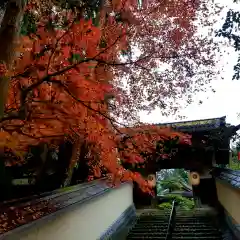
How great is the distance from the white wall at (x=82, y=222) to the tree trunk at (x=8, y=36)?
2.08m

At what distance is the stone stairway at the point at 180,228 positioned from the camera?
33.1ft

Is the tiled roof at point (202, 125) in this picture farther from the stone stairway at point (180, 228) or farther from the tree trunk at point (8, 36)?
the tree trunk at point (8, 36)

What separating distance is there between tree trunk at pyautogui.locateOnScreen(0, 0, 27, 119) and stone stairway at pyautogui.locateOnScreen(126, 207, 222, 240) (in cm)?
778

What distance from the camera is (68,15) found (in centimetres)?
855

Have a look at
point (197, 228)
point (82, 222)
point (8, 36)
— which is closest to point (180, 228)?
point (197, 228)

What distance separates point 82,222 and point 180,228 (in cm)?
571

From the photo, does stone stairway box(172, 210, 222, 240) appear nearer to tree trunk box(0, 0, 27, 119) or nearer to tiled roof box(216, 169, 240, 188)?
tiled roof box(216, 169, 240, 188)

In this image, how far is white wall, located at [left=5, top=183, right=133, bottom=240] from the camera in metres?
4.80

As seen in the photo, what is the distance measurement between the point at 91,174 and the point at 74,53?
5308mm

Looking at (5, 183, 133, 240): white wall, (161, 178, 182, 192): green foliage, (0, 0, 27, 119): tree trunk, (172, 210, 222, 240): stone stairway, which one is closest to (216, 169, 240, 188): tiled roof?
(172, 210, 222, 240): stone stairway

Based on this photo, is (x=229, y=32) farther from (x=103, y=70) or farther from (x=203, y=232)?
(x=203, y=232)

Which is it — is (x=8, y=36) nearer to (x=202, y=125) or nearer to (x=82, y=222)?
(x=82, y=222)

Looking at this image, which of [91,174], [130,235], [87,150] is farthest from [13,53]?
[130,235]

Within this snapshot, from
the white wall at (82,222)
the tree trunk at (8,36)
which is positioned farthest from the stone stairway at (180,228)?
the tree trunk at (8,36)
